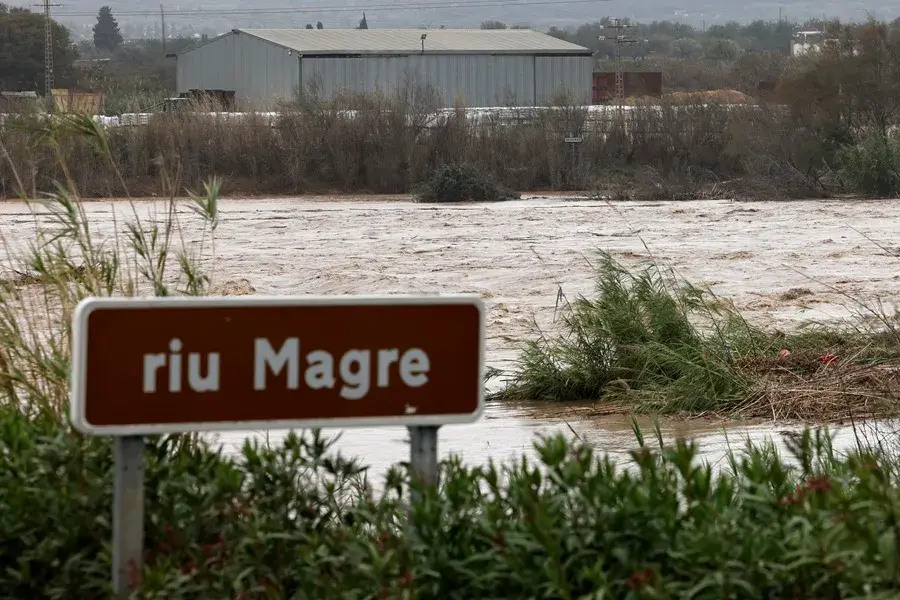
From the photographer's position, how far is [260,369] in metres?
3.10

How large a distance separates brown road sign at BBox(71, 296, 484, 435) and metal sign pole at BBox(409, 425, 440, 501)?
2.9 inches

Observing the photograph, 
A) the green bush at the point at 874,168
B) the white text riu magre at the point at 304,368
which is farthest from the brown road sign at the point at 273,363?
the green bush at the point at 874,168

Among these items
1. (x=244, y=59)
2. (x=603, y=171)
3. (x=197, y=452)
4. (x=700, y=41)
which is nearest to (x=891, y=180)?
(x=603, y=171)

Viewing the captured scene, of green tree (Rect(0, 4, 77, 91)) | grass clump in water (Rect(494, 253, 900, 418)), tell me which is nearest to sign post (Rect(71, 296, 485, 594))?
grass clump in water (Rect(494, 253, 900, 418))

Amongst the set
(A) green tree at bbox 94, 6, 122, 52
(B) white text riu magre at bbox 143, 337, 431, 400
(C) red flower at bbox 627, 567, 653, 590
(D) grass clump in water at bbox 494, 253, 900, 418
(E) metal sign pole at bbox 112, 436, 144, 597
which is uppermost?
(A) green tree at bbox 94, 6, 122, 52

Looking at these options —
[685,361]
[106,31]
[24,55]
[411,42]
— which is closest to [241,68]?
[411,42]

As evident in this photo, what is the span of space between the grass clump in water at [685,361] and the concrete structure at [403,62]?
43.9 metres

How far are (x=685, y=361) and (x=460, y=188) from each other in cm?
1935

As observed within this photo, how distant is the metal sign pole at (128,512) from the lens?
3051 mm

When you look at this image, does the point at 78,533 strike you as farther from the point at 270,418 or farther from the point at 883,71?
the point at 883,71

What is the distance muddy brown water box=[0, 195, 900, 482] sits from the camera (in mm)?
8680

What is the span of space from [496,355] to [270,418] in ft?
28.9

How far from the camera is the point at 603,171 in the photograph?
3294 cm

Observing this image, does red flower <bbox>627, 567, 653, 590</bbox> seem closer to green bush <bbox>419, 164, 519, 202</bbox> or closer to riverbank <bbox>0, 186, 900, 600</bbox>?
riverbank <bbox>0, 186, 900, 600</bbox>
